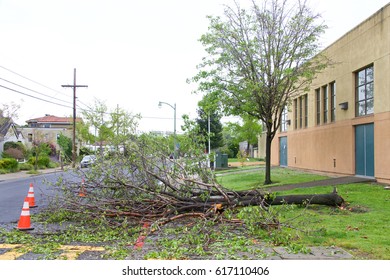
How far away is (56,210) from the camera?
8.95 m

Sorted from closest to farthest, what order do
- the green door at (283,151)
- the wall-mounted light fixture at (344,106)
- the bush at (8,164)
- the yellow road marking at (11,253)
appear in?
the yellow road marking at (11,253) → the wall-mounted light fixture at (344,106) → the green door at (283,151) → the bush at (8,164)

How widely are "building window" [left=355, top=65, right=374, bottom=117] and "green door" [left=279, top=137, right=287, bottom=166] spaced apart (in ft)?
39.4

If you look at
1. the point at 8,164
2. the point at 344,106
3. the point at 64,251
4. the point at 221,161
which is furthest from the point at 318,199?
the point at 8,164

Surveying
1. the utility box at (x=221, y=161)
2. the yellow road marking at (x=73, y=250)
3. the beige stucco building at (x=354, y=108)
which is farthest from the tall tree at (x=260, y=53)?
A: the utility box at (x=221, y=161)

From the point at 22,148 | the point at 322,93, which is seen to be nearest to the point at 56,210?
the point at 322,93

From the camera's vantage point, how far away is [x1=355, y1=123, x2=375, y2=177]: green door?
15234 mm

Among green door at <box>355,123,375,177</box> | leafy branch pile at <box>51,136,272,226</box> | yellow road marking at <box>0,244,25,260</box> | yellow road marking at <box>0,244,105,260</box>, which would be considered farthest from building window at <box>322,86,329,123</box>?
yellow road marking at <box>0,244,25,260</box>

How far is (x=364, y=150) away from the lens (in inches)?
623

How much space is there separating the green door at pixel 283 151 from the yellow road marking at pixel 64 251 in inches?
927

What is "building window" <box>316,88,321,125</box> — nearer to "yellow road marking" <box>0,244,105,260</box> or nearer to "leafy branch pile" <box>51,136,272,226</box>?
"leafy branch pile" <box>51,136,272,226</box>

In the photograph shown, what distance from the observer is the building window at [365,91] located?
50.2 ft

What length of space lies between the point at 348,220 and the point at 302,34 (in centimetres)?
996

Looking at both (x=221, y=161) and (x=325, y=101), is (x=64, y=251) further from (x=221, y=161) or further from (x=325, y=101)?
(x=221, y=161)

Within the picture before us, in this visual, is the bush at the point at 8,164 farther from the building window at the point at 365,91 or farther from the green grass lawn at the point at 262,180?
the building window at the point at 365,91
